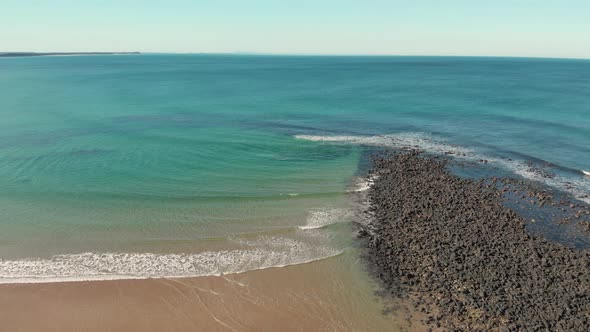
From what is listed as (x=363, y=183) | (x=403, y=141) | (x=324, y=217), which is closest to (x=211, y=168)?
(x=324, y=217)

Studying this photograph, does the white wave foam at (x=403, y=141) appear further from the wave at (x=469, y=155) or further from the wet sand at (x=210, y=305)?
the wet sand at (x=210, y=305)

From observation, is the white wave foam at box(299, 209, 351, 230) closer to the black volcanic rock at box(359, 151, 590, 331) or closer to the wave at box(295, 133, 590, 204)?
the black volcanic rock at box(359, 151, 590, 331)

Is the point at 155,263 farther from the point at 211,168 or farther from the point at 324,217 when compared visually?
the point at 211,168

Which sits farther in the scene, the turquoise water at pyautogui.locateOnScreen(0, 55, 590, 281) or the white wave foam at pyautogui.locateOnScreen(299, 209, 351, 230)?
the white wave foam at pyautogui.locateOnScreen(299, 209, 351, 230)

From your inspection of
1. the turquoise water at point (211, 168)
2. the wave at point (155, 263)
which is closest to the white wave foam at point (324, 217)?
the turquoise water at point (211, 168)

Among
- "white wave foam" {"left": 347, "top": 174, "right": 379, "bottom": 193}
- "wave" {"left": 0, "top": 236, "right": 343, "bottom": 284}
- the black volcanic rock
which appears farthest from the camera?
"white wave foam" {"left": 347, "top": 174, "right": 379, "bottom": 193}

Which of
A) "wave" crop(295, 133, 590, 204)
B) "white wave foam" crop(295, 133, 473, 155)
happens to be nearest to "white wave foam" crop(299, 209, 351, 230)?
Answer: "wave" crop(295, 133, 590, 204)
